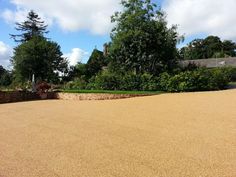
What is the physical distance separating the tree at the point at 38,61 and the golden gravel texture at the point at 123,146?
23.8 meters

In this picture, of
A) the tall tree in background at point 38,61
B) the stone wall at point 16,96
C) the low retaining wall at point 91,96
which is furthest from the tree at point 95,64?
the low retaining wall at point 91,96

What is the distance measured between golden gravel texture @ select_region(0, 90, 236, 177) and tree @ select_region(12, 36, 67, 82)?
938 inches

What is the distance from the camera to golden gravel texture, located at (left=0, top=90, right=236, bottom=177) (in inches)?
165

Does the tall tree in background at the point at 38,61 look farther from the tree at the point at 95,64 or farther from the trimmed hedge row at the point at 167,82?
the trimmed hedge row at the point at 167,82

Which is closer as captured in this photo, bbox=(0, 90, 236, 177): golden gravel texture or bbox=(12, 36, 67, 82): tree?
bbox=(0, 90, 236, 177): golden gravel texture

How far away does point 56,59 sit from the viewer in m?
32.8

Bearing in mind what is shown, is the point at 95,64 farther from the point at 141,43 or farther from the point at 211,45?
the point at 211,45

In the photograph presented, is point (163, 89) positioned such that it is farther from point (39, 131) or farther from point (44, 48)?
point (44, 48)

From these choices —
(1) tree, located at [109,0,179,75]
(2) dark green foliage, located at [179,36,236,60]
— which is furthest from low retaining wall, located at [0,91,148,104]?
(2) dark green foliage, located at [179,36,236,60]

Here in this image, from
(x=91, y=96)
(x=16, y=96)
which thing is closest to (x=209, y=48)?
(x=91, y=96)

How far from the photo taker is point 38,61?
105ft

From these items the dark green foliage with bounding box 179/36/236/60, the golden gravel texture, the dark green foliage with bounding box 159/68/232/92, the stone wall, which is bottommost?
the golden gravel texture

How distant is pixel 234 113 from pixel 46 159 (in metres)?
6.10

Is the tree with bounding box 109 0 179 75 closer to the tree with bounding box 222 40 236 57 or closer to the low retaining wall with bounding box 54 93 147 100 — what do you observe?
the low retaining wall with bounding box 54 93 147 100
